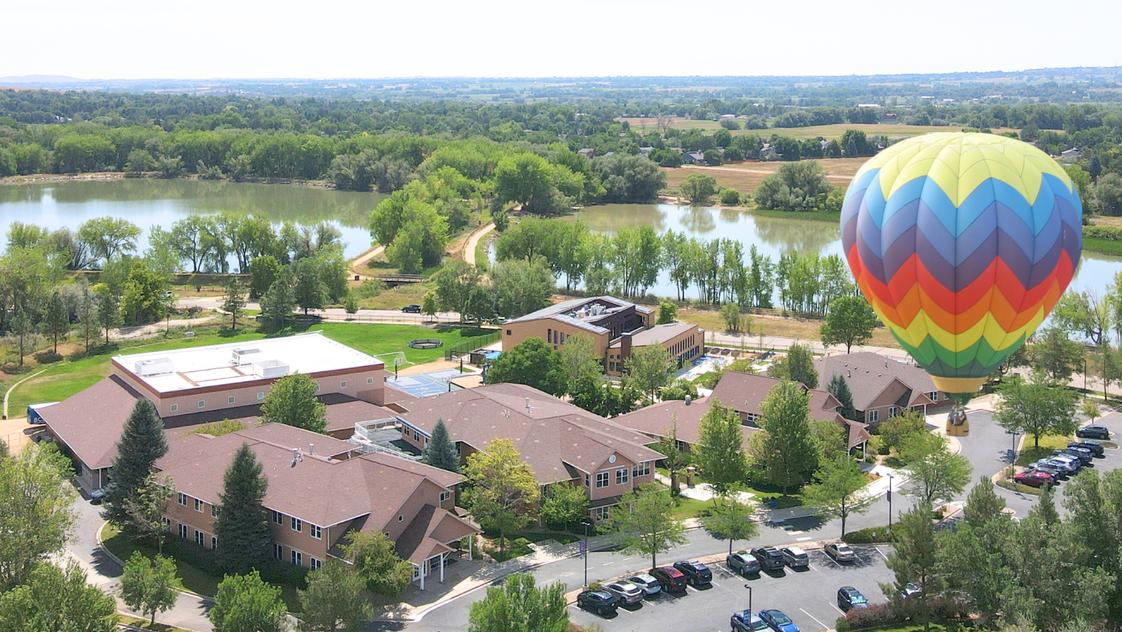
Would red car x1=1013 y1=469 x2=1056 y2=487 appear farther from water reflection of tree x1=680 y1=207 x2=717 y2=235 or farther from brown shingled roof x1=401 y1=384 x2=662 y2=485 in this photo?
water reflection of tree x1=680 y1=207 x2=717 y2=235

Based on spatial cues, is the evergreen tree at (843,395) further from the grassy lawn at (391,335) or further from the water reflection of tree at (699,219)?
the water reflection of tree at (699,219)

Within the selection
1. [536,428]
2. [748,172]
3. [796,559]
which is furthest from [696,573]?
[748,172]

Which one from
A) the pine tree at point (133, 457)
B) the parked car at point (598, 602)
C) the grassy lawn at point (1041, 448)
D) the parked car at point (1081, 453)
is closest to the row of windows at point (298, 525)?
the pine tree at point (133, 457)

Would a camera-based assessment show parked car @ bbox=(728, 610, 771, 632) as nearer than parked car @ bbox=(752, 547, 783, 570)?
Yes

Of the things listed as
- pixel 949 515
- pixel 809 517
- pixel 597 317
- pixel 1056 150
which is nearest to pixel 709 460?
pixel 809 517

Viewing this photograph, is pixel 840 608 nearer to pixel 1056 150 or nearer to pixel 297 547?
pixel 297 547

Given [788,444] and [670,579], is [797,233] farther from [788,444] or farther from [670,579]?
[670,579]

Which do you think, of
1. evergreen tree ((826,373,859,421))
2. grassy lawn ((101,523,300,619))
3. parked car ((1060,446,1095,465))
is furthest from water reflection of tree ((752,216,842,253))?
grassy lawn ((101,523,300,619))
